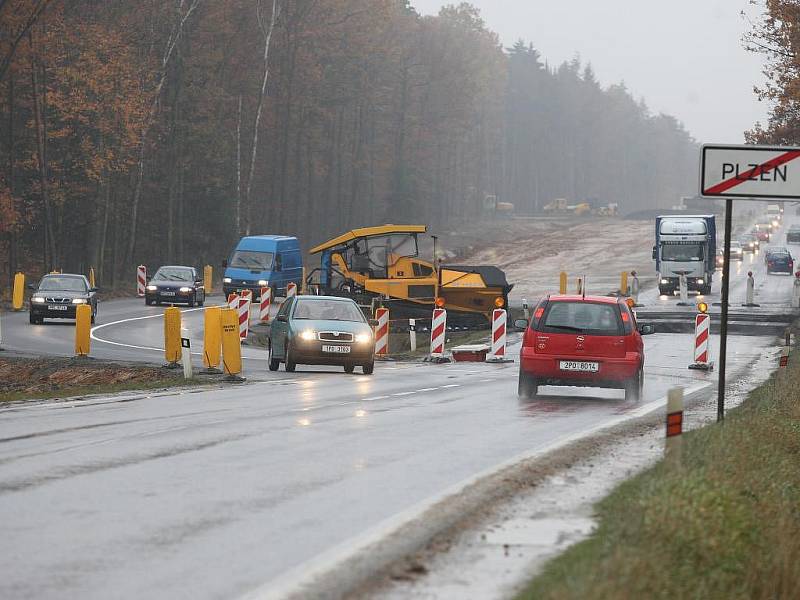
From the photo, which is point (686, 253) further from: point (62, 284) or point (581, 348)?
point (581, 348)

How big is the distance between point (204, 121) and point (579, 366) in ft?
180

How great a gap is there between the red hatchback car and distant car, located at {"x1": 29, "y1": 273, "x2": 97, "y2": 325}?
22.2m

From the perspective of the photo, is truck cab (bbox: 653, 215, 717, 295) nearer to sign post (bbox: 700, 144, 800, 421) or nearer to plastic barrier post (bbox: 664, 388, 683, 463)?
sign post (bbox: 700, 144, 800, 421)

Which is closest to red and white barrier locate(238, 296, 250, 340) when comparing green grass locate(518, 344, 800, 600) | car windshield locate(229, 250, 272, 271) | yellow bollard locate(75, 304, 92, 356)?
yellow bollard locate(75, 304, 92, 356)

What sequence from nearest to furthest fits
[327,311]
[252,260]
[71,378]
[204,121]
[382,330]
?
1. [71,378]
2. [327,311]
3. [382,330]
4. [252,260]
5. [204,121]

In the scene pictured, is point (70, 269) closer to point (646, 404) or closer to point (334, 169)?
point (334, 169)

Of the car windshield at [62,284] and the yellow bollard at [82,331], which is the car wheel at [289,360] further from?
the car windshield at [62,284]

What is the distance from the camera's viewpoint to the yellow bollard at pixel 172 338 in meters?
26.3

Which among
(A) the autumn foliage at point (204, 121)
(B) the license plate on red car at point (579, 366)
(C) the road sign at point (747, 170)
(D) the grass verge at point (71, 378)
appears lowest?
(D) the grass verge at point (71, 378)

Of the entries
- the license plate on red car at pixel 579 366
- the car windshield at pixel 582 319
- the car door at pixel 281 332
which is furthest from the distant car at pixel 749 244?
the license plate on red car at pixel 579 366

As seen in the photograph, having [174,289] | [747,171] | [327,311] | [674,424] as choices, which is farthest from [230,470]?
[174,289]

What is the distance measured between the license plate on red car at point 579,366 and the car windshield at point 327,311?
24.0 ft

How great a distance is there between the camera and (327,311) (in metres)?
28.0

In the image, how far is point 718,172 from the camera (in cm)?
1455
